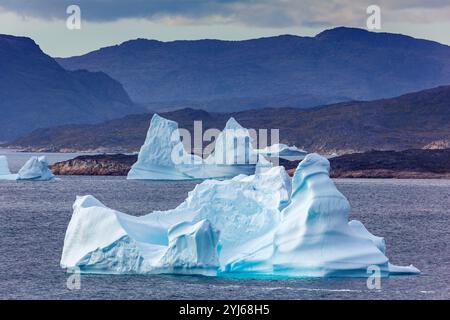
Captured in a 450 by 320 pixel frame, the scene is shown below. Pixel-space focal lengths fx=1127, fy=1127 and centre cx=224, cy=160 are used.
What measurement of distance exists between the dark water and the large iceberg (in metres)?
0.41

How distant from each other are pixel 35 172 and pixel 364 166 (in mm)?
32731

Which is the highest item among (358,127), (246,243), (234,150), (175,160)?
(358,127)

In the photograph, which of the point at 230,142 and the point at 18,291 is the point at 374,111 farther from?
the point at 18,291

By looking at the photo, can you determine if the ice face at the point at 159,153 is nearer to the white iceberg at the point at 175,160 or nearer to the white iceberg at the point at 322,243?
the white iceberg at the point at 175,160

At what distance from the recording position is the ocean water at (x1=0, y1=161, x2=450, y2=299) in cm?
2731

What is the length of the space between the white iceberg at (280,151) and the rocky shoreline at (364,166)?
1676 mm

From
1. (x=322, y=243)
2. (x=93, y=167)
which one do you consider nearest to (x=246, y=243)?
(x=322, y=243)

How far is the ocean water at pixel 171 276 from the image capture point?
27.3m

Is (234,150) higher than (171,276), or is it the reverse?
(234,150)

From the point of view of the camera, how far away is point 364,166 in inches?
3900

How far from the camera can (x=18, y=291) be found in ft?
93.0

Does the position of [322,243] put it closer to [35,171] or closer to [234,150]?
[234,150]

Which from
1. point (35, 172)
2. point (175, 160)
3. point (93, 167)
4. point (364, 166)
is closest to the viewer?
point (175, 160)
